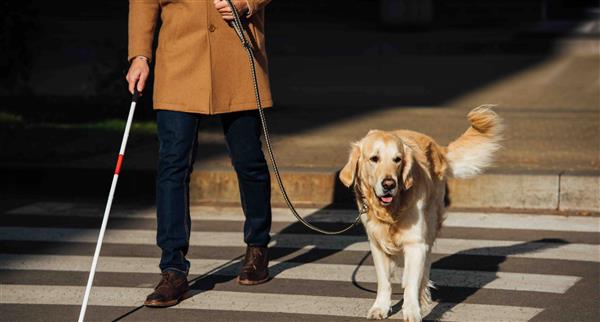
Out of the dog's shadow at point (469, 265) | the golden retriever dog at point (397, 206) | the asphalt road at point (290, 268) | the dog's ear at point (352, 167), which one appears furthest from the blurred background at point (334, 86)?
the dog's ear at point (352, 167)

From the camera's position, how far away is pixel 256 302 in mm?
7238

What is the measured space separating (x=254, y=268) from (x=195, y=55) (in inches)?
50.0

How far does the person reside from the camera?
724cm

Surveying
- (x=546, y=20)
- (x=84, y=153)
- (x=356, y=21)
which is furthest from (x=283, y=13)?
(x=84, y=153)

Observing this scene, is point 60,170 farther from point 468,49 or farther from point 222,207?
point 468,49

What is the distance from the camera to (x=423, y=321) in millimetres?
6820

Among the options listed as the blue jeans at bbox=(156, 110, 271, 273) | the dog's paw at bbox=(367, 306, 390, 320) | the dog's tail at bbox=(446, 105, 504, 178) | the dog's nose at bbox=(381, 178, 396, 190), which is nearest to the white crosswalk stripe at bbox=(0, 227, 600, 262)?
the dog's tail at bbox=(446, 105, 504, 178)

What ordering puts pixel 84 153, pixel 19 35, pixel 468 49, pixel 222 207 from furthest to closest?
pixel 468 49, pixel 19 35, pixel 84 153, pixel 222 207

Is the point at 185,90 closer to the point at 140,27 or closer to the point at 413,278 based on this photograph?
the point at 140,27

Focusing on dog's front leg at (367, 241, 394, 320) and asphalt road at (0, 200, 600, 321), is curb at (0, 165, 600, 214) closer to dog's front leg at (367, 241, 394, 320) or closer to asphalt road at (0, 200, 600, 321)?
asphalt road at (0, 200, 600, 321)

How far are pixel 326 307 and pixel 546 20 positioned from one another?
891 inches

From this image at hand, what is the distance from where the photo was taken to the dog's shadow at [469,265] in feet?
23.5

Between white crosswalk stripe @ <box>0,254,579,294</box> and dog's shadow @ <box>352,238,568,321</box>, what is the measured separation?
0.05 m

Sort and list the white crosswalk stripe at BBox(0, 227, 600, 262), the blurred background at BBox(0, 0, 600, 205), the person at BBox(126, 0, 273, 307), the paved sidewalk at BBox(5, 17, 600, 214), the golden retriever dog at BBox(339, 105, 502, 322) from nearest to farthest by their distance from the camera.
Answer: the golden retriever dog at BBox(339, 105, 502, 322)
the person at BBox(126, 0, 273, 307)
the white crosswalk stripe at BBox(0, 227, 600, 262)
the paved sidewalk at BBox(5, 17, 600, 214)
the blurred background at BBox(0, 0, 600, 205)
